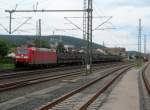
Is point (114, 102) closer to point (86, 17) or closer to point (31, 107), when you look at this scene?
point (31, 107)

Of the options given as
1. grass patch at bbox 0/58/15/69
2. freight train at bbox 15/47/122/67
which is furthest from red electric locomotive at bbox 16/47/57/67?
grass patch at bbox 0/58/15/69

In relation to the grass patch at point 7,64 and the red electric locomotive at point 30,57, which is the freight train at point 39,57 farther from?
the grass patch at point 7,64

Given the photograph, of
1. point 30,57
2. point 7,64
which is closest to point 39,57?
point 30,57

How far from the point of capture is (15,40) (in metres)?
124

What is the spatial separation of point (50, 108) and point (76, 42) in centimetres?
15427

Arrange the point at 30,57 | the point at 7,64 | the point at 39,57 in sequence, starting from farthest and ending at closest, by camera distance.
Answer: the point at 7,64
the point at 39,57
the point at 30,57

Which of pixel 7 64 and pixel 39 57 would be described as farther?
pixel 7 64

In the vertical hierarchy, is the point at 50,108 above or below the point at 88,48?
below

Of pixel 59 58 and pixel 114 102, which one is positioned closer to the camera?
pixel 114 102

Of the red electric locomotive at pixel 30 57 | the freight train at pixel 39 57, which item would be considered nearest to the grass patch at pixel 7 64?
the red electric locomotive at pixel 30 57

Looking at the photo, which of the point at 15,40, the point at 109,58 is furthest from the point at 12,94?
the point at 15,40

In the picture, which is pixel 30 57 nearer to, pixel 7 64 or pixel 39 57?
pixel 39 57

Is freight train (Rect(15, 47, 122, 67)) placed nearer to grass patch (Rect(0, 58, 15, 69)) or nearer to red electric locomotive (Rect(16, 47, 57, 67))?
red electric locomotive (Rect(16, 47, 57, 67))

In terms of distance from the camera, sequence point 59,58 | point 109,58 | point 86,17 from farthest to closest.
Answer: point 109,58 < point 59,58 < point 86,17
